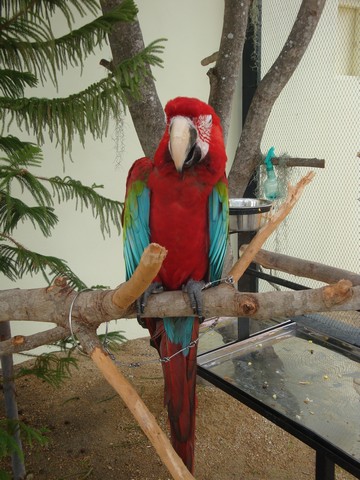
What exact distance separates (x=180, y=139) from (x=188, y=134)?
20 millimetres

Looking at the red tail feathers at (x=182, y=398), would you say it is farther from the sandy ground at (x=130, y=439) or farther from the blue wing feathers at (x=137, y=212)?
the sandy ground at (x=130, y=439)

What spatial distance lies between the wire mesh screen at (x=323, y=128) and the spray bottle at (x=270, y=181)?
41 millimetres

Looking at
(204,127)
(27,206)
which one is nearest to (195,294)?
(204,127)

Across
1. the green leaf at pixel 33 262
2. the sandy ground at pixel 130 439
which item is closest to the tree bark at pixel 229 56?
the green leaf at pixel 33 262

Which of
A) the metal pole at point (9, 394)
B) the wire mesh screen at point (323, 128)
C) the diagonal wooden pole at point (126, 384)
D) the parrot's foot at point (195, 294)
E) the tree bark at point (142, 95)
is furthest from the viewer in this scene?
the wire mesh screen at point (323, 128)

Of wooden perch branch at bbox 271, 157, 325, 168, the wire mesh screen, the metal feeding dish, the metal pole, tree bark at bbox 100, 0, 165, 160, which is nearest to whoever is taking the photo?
the metal pole

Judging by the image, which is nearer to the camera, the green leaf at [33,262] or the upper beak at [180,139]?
the upper beak at [180,139]

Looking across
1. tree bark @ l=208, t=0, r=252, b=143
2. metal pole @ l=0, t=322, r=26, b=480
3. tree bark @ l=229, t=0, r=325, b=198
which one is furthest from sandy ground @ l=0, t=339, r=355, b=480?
tree bark @ l=208, t=0, r=252, b=143

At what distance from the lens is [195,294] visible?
27.9 inches

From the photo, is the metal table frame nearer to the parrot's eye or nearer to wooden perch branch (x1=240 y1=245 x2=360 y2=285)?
wooden perch branch (x1=240 y1=245 x2=360 y2=285)

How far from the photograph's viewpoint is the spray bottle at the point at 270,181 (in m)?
1.79

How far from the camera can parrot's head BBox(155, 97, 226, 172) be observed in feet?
2.36

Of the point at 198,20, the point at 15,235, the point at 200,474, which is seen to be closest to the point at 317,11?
the point at 198,20

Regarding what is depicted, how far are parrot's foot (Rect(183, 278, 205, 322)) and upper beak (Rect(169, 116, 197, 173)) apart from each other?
0.21m
